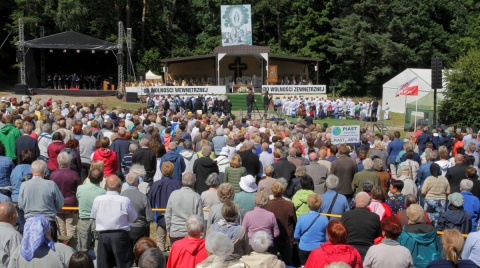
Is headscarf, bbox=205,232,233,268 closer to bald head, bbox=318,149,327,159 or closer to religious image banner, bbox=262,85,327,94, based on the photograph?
bald head, bbox=318,149,327,159

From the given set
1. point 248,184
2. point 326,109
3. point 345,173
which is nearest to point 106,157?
point 248,184

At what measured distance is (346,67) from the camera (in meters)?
48.2

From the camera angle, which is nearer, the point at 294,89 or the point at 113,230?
the point at 113,230

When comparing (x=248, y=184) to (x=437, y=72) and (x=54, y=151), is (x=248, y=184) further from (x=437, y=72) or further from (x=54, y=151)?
(x=437, y=72)

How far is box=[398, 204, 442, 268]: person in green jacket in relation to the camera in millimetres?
6328

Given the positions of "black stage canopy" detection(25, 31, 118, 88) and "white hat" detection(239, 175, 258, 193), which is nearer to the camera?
"white hat" detection(239, 175, 258, 193)

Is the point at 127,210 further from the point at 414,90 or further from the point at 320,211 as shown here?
the point at 414,90

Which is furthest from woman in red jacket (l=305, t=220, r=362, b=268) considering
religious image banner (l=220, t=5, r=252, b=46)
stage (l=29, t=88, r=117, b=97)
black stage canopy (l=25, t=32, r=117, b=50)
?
religious image banner (l=220, t=5, r=252, b=46)

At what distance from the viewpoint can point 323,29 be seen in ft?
163

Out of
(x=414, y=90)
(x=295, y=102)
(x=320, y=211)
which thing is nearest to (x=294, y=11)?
(x=295, y=102)

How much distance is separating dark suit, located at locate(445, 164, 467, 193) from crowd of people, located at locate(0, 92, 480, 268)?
0.02 meters

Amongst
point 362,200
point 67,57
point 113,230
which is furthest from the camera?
point 67,57

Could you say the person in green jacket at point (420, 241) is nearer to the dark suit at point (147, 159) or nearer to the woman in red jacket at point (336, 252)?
the woman in red jacket at point (336, 252)

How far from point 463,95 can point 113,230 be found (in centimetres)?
2603
